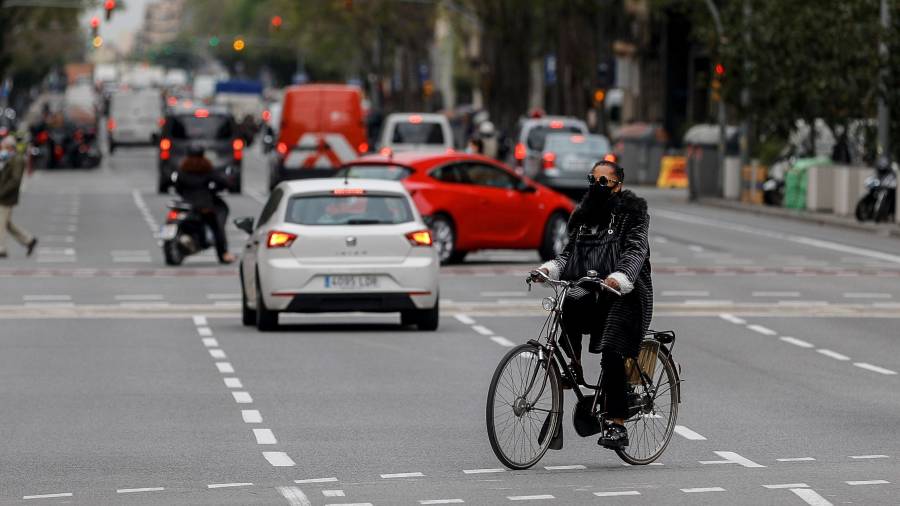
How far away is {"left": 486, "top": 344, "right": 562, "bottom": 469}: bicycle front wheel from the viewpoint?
1095 centimetres

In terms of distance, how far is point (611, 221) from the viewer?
443 inches

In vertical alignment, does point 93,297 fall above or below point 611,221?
below

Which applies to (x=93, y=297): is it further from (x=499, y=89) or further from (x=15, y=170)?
(x=499, y=89)

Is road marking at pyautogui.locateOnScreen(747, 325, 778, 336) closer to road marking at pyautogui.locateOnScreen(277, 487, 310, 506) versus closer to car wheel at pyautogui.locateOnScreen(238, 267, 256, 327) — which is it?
car wheel at pyautogui.locateOnScreen(238, 267, 256, 327)

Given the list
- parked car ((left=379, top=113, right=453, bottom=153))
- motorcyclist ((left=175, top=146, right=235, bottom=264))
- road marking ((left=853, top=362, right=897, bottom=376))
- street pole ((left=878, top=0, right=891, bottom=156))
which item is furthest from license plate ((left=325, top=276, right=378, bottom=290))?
parked car ((left=379, top=113, right=453, bottom=153))

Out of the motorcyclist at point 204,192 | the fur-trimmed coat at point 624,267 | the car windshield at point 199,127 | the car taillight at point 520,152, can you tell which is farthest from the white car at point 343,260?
the car windshield at point 199,127

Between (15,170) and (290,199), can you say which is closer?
(290,199)

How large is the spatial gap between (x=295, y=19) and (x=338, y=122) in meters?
61.6

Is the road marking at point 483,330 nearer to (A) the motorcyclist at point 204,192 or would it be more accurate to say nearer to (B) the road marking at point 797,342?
(B) the road marking at point 797,342

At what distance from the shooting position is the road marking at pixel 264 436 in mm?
12430

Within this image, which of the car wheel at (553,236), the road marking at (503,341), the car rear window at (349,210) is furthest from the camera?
the car wheel at (553,236)

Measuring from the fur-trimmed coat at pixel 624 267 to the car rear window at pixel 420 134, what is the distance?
129 feet

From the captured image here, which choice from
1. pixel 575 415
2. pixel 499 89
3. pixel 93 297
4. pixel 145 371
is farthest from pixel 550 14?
pixel 575 415

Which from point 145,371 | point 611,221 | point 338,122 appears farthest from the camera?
point 338,122
